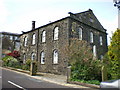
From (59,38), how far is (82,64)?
7.61m

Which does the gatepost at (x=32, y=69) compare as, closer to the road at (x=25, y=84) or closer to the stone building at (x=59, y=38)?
the road at (x=25, y=84)

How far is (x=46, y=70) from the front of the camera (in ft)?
66.2

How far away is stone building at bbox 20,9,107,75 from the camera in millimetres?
18359

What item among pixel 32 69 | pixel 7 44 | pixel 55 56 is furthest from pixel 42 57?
pixel 7 44

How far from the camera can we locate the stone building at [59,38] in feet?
60.2

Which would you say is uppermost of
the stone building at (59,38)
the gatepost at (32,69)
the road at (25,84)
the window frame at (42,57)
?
the stone building at (59,38)

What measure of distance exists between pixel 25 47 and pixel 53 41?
Answer: 887cm

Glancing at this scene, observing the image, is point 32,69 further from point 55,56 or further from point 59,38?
point 59,38

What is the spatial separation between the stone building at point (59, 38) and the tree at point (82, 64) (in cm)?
470

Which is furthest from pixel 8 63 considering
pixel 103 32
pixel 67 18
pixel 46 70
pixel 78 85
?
pixel 103 32

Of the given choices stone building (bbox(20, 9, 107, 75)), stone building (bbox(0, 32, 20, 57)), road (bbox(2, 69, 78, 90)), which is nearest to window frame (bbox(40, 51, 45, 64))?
stone building (bbox(20, 9, 107, 75))

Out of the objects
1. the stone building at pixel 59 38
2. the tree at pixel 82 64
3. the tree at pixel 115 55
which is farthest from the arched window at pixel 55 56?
the tree at pixel 115 55

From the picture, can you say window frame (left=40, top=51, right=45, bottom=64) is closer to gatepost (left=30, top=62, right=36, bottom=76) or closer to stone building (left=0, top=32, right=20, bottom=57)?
gatepost (left=30, top=62, right=36, bottom=76)

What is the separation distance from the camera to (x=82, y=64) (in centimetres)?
1236
